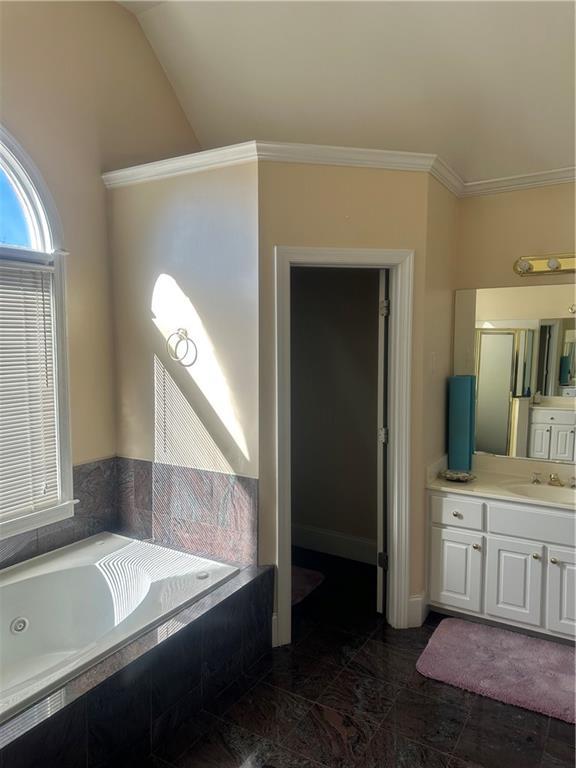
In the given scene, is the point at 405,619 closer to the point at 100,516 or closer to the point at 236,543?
the point at 236,543

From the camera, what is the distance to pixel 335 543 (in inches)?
150

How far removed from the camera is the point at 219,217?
8.46ft

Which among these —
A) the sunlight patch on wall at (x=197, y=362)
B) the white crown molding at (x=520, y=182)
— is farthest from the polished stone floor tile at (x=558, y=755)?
the white crown molding at (x=520, y=182)

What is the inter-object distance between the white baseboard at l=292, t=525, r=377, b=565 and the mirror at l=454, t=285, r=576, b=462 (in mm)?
1141

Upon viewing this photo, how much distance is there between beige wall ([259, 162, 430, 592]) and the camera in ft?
8.13

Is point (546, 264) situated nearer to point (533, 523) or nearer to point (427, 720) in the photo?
point (533, 523)

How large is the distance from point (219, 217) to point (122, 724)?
223 centimetres

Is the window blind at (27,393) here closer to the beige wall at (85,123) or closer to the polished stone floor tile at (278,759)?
the beige wall at (85,123)

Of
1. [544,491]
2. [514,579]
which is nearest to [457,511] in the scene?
[514,579]

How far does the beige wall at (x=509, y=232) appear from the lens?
294 cm

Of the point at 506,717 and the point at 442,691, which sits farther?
the point at 442,691

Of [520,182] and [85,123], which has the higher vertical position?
[85,123]

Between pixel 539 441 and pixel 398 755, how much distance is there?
1.85 m

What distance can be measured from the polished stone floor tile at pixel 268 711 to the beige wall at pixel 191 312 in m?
1.00
